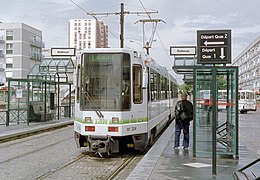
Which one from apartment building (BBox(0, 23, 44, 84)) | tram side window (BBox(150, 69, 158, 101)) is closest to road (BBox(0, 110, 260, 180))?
tram side window (BBox(150, 69, 158, 101))

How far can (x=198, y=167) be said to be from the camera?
937 centimetres

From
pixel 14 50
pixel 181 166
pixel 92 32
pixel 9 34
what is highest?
pixel 9 34

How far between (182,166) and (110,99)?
10.3 feet

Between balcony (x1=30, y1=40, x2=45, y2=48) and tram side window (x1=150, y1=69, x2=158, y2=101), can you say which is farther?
balcony (x1=30, y1=40, x2=45, y2=48)

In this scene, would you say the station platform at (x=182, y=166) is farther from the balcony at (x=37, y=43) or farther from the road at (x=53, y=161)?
the balcony at (x=37, y=43)

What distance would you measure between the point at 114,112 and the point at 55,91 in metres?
15.4

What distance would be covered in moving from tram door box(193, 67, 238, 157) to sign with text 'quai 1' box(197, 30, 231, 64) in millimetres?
1203

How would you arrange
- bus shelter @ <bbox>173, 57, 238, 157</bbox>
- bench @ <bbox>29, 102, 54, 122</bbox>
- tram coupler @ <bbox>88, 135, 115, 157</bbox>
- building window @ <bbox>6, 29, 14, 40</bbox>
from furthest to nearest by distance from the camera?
building window @ <bbox>6, 29, 14, 40</bbox>, bench @ <bbox>29, 102, 54, 122</bbox>, tram coupler @ <bbox>88, 135, 115, 157</bbox>, bus shelter @ <bbox>173, 57, 238, 157</bbox>

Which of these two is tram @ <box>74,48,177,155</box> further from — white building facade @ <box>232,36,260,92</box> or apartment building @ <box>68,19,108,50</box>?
white building facade @ <box>232,36,260,92</box>

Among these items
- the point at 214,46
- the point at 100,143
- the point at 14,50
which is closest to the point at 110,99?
the point at 100,143

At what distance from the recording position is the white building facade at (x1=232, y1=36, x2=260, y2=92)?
3618 inches

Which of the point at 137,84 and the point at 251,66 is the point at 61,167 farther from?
the point at 251,66

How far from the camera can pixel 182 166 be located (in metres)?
9.54

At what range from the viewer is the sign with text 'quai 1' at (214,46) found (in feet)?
27.7
